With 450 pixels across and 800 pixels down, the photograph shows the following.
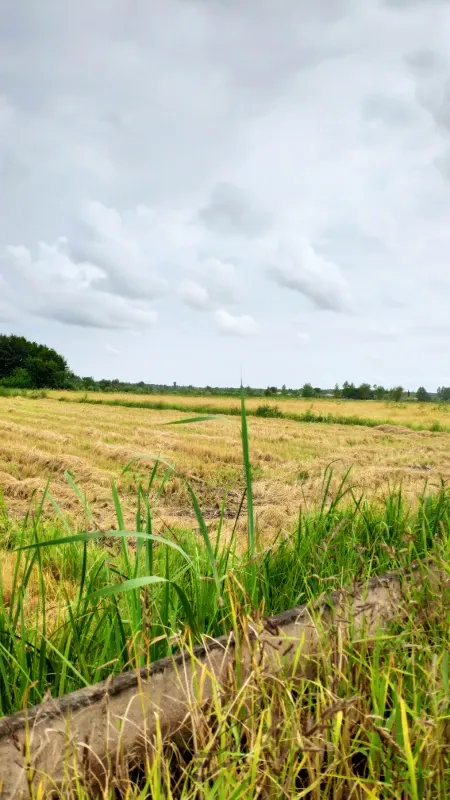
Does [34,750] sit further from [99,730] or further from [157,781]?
[157,781]

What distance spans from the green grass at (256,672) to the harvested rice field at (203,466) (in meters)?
1.29

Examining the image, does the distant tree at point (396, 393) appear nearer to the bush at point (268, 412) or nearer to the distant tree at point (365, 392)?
the distant tree at point (365, 392)

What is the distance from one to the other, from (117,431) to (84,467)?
640 cm

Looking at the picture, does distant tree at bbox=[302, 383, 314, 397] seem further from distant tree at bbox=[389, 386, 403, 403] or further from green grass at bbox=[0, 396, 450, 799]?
green grass at bbox=[0, 396, 450, 799]

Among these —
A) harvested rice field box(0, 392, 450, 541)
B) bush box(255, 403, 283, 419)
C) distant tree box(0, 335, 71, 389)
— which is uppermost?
distant tree box(0, 335, 71, 389)

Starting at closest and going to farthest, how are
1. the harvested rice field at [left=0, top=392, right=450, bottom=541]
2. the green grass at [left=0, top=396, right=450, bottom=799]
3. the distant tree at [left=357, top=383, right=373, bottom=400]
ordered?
the green grass at [left=0, top=396, right=450, bottom=799]
the harvested rice field at [left=0, top=392, right=450, bottom=541]
the distant tree at [left=357, top=383, right=373, bottom=400]

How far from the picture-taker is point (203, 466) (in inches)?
388

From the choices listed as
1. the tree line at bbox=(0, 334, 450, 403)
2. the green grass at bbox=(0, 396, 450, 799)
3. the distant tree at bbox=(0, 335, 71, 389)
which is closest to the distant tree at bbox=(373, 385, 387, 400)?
the tree line at bbox=(0, 334, 450, 403)

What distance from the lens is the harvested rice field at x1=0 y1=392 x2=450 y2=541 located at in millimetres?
6348

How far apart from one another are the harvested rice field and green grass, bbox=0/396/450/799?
4.22 ft

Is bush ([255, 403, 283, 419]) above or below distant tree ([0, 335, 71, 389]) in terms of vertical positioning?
below

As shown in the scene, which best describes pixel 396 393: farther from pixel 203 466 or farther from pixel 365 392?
pixel 203 466

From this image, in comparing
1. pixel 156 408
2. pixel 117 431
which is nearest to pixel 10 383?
pixel 156 408

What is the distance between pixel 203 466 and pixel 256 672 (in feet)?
28.7
